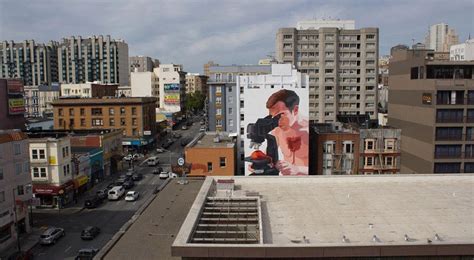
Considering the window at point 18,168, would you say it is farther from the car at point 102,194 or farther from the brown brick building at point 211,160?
the brown brick building at point 211,160

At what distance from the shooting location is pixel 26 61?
190 metres

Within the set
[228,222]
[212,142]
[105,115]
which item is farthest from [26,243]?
[105,115]

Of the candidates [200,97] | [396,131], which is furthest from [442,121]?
[200,97]

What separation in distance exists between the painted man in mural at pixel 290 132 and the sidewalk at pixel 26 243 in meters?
28.1

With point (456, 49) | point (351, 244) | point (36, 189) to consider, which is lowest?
point (36, 189)

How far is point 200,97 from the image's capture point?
7623 inches

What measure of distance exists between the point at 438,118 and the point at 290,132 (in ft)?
55.5

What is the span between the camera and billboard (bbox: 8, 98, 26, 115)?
62.2m

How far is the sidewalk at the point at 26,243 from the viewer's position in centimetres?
3884

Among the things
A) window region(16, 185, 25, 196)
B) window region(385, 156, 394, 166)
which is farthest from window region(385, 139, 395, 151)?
window region(16, 185, 25, 196)

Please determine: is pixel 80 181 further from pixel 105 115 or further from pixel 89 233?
pixel 105 115

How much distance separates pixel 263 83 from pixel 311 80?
3862cm

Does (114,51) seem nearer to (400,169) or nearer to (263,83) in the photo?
(263,83)

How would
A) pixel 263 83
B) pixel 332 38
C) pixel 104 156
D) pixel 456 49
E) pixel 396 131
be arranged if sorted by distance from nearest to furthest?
pixel 396 131 → pixel 263 83 → pixel 104 156 → pixel 332 38 → pixel 456 49
